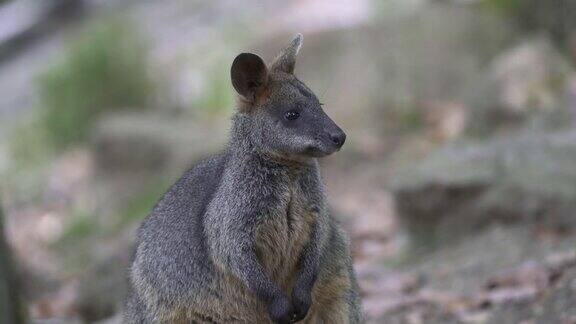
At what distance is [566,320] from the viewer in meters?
6.52

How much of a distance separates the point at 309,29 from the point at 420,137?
339 cm

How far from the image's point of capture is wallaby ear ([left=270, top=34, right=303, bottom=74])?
5.68 meters

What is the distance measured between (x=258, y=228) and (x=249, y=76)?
2.55 ft

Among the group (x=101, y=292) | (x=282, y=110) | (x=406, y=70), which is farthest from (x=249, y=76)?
(x=406, y=70)

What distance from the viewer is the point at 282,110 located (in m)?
5.51

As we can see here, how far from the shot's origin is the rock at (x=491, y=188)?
8.72 m

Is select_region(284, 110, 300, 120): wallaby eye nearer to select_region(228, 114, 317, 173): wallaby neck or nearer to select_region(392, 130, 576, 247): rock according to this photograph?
select_region(228, 114, 317, 173): wallaby neck

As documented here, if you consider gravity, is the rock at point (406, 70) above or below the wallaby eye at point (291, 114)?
above

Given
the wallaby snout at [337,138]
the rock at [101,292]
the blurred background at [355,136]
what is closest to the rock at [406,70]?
the blurred background at [355,136]

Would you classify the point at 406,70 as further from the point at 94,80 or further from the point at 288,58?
the point at 288,58

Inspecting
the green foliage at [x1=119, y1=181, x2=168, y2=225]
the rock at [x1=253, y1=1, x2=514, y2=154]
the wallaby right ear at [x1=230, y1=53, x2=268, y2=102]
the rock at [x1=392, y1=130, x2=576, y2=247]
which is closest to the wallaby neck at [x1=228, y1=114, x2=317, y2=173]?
the wallaby right ear at [x1=230, y1=53, x2=268, y2=102]

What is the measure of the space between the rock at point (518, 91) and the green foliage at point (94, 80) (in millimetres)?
6132

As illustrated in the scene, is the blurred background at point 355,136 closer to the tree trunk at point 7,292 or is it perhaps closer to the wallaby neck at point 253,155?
the tree trunk at point 7,292

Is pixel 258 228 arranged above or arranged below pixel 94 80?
below
